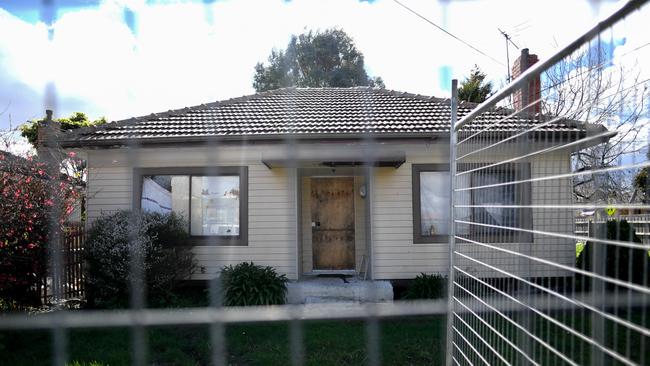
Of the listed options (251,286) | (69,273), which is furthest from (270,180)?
(69,273)

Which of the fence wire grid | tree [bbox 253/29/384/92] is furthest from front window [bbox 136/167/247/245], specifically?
tree [bbox 253/29/384/92]

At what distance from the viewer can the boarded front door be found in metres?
9.18

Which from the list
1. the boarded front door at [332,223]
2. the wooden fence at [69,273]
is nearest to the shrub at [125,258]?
the wooden fence at [69,273]

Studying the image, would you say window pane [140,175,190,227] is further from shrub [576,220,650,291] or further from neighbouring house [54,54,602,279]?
shrub [576,220,650,291]

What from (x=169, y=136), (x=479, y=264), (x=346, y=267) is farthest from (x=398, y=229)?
(x=479, y=264)

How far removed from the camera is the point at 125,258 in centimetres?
687

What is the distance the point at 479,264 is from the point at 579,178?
95cm

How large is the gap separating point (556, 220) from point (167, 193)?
7702mm

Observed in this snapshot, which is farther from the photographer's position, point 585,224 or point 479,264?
point 479,264

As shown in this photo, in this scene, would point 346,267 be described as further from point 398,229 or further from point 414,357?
point 414,357

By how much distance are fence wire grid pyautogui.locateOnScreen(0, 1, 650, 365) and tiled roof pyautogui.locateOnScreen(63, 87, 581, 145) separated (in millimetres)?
5283

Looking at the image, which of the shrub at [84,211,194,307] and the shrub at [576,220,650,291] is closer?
the shrub at [576,220,650,291]

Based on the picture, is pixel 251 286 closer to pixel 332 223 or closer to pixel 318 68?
pixel 332 223

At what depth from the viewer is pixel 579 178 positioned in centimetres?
149
